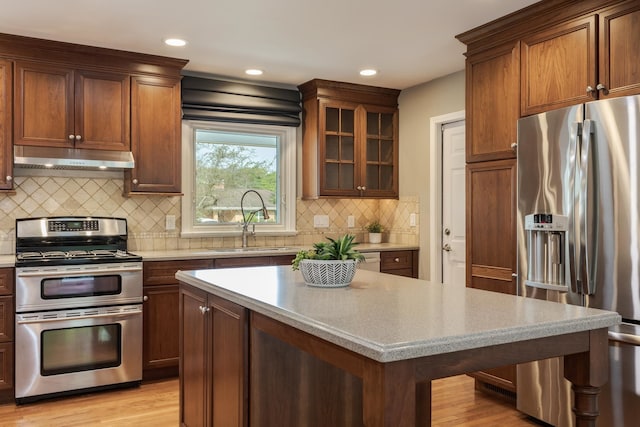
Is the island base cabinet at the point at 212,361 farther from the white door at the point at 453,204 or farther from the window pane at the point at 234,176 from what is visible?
the white door at the point at 453,204

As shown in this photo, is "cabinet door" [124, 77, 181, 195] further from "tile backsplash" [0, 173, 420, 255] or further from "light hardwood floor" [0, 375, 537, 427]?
"light hardwood floor" [0, 375, 537, 427]

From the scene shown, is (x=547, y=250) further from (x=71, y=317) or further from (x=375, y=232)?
(x=71, y=317)

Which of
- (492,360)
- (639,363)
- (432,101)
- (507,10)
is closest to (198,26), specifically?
(507,10)

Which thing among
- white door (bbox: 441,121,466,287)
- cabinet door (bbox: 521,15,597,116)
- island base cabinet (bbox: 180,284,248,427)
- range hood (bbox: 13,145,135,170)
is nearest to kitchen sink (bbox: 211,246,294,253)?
range hood (bbox: 13,145,135,170)

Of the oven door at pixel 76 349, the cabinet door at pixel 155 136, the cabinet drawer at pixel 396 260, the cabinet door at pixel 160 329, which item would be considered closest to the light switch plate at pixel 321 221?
the cabinet drawer at pixel 396 260

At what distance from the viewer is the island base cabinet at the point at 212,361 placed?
2168 millimetres

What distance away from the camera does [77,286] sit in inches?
144

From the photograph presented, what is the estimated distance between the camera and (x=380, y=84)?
16.6 ft

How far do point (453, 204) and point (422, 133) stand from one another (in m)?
0.74

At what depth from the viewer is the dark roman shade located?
4.58 meters

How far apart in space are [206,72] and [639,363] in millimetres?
3721

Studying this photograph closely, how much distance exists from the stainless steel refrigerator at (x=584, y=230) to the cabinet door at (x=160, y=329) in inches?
93.8

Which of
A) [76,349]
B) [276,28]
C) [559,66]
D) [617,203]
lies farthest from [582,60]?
[76,349]

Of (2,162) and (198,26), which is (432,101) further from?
(2,162)
